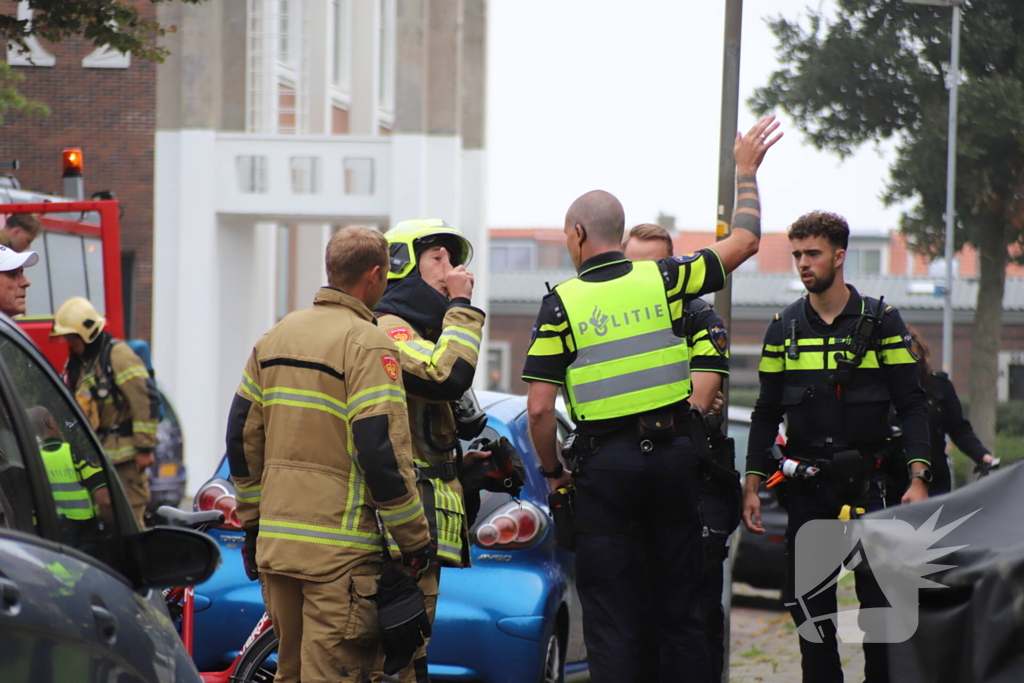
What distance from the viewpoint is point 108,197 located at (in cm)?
1159

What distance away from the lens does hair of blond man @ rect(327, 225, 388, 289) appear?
3.92 m

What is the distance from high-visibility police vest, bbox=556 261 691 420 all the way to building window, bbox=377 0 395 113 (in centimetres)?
2498

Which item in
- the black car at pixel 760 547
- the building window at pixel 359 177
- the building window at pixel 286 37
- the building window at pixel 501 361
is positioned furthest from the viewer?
the building window at pixel 501 361

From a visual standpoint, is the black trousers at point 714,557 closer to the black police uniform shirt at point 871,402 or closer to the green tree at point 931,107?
the black police uniform shirt at point 871,402

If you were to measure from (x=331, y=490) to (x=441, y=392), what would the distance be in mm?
574

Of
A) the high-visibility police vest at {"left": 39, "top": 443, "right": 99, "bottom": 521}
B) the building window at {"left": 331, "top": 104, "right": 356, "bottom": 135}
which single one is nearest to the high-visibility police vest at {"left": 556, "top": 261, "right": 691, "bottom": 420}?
the high-visibility police vest at {"left": 39, "top": 443, "right": 99, "bottom": 521}

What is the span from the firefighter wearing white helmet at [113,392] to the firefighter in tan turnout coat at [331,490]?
3752mm

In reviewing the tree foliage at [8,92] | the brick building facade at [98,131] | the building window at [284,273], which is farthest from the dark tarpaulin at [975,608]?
the building window at [284,273]

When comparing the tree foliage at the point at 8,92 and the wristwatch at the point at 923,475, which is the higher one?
the tree foliage at the point at 8,92

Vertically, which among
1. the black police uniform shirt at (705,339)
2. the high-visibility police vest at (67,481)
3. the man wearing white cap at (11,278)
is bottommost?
the high-visibility police vest at (67,481)

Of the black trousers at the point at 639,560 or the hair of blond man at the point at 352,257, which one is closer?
the hair of blond man at the point at 352,257

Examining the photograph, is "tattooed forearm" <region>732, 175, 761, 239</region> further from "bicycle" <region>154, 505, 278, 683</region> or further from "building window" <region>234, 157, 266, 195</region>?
"building window" <region>234, 157, 266, 195</region>

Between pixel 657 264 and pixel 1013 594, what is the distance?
218cm

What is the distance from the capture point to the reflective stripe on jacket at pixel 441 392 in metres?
4.10
